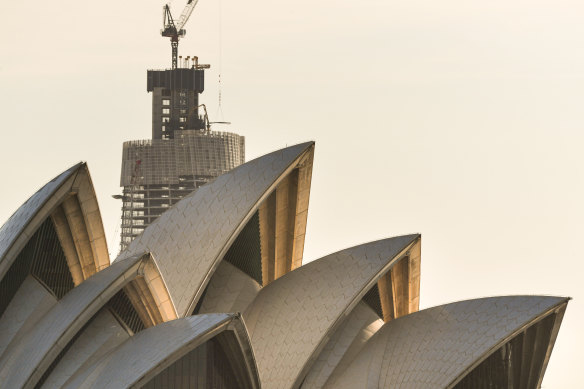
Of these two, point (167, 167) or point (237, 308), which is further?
point (167, 167)

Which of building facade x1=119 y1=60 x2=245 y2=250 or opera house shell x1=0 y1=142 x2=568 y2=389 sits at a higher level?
building facade x1=119 y1=60 x2=245 y2=250

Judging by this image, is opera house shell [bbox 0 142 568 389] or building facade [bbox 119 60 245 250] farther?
building facade [bbox 119 60 245 250]

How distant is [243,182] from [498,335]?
965 cm

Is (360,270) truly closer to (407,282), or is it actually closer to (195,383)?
(407,282)

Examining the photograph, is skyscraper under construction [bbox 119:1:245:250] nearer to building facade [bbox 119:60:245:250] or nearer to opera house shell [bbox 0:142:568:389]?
building facade [bbox 119:60:245:250]

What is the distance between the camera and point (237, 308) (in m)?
48.9

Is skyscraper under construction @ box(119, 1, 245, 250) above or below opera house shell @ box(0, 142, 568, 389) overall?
above

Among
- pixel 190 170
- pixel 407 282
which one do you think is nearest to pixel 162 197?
pixel 190 170

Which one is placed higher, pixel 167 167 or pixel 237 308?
pixel 167 167

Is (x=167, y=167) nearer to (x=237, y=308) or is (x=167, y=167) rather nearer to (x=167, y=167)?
(x=167, y=167)

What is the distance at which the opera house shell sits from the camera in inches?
1692

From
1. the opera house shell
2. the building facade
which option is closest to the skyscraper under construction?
the building facade

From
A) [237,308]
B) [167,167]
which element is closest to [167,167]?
[167,167]

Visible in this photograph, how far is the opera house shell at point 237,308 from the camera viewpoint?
4297cm
